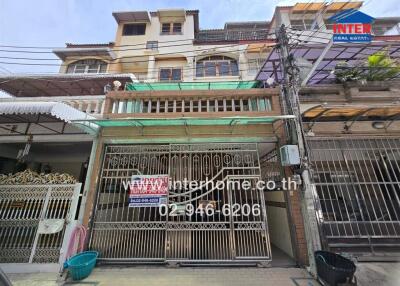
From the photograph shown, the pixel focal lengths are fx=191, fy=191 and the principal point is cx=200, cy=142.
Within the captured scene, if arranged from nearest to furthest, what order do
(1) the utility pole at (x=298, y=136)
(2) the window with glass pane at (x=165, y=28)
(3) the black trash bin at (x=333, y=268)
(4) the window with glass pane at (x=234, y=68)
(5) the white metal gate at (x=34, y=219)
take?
(3) the black trash bin at (x=333, y=268)
(1) the utility pole at (x=298, y=136)
(5) the white metal gate at (x=34, y=219)
(4) the window with glass pane at (x=234, y=68)
(2) the window with glass pane at (x=165, y=28)

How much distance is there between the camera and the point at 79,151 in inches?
329

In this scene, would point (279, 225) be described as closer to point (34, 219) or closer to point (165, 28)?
point (34, 219)

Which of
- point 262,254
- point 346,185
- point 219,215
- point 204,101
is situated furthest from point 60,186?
point 346,185

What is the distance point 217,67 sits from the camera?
41.9 feet

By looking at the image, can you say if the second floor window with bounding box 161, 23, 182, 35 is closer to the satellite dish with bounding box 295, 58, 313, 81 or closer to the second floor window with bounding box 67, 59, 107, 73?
the second floor window with bounding box 67, 59, 107, 73

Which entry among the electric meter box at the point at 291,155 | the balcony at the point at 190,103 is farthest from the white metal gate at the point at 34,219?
the electric meter box at the point at 291,155

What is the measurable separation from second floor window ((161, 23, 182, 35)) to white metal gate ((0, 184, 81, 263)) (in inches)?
542

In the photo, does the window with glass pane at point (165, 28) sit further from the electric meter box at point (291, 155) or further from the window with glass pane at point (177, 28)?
the electric meter box at point (291, 155)

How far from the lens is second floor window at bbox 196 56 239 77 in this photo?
1262cm

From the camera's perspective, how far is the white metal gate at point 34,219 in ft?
14.2

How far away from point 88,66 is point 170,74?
19.3 ft

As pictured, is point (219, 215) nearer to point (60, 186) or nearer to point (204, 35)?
point (60, 186)

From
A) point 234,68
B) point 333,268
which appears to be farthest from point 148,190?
point 234,68

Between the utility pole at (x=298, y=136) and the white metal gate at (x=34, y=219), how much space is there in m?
5.40
